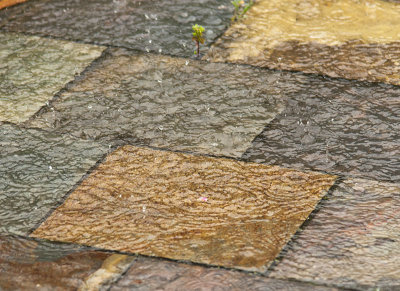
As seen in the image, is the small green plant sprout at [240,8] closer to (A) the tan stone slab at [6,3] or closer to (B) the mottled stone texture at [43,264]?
(A) the tan stone slab at [6,3]

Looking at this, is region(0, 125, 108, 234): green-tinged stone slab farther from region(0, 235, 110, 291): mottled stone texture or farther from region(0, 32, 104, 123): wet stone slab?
region(0, 32, 104, 123): wet stone slab

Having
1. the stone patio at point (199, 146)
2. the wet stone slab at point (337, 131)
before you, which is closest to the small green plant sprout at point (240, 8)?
the stone patio at point (199, 146)

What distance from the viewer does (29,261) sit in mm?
2832

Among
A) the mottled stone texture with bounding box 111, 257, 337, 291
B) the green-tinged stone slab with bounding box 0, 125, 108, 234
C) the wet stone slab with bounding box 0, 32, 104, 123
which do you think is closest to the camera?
the mottled stone texture with bounding box 111, 257, 337, 291

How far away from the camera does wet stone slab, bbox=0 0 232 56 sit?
15.4 ft

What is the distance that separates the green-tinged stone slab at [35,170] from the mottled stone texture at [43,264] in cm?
13

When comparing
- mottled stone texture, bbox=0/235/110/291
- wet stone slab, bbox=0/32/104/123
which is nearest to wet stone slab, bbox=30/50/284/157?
wet stone slab, bbox=0/32/104/123

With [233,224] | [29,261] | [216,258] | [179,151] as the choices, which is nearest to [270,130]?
[179,151]

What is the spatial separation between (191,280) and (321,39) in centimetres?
237

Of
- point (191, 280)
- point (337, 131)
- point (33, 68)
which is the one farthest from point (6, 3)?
point (191, 280)

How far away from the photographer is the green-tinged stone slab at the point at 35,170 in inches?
124

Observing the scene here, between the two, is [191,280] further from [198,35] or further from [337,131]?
[198,35]

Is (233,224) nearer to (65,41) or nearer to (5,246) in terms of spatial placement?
(5,246)

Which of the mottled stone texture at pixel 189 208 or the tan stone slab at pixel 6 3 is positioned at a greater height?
the tan stone slab at pixel 6 3
